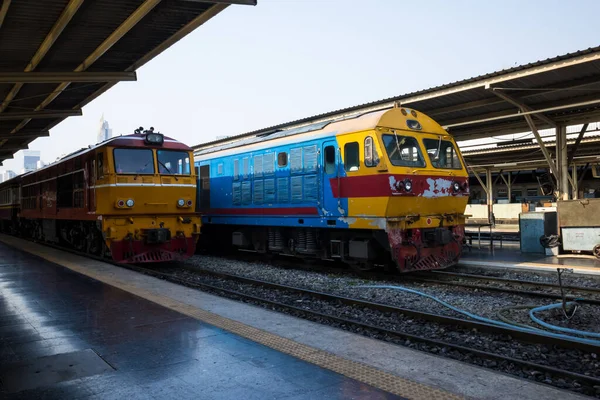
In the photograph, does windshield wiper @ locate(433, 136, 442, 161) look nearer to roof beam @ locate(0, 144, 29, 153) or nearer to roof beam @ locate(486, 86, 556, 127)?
roof beam @ locate(486, 86, 556, 127)

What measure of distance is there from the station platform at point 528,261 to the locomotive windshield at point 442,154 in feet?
9.01

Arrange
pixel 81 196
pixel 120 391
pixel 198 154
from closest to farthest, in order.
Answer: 1. pixel 120 391
2. pixel 81 196
3. pixel 198 154

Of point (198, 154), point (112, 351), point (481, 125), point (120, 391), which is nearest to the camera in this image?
point (120, 391)

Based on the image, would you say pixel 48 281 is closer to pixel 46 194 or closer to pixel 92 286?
pixel 92 286

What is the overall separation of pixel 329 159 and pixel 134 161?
5127 mm

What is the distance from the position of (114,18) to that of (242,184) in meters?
5.71

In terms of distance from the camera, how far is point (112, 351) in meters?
4.88

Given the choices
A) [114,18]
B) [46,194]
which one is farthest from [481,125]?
[46,194]

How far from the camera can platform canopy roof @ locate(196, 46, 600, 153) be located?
12125 mm

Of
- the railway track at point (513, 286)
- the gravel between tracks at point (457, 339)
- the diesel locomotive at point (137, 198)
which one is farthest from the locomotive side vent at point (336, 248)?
the diesel locomotive at point (137, 198)

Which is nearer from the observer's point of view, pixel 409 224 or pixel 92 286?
pixel 92 286

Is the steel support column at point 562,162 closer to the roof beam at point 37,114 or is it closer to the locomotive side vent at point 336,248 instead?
the locomotive side vent at point 336,248

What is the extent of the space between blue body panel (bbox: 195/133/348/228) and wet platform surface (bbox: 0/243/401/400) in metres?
5.02

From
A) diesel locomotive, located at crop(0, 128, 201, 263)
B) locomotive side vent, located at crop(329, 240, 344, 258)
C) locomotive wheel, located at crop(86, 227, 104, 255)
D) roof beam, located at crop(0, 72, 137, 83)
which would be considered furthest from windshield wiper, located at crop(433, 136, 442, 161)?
locomotive wheel, located at crop(86, 227, 104, 255)
